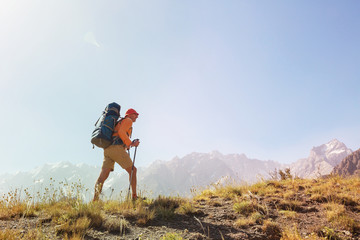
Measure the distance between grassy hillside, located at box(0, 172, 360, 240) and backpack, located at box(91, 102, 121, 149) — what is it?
121cm

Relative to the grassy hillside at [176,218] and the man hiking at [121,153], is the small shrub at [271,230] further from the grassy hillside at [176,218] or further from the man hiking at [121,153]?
the man hiking at [121,153]

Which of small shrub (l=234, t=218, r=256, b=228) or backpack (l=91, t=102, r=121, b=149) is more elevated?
backpack (l=91, t=102, r=121, b=149)

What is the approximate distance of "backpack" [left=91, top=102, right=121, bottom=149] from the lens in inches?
210

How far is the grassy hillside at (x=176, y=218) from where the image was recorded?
337 cm

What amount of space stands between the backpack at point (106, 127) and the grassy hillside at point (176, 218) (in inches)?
47.7

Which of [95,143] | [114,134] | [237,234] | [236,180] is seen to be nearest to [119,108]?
[114,134]

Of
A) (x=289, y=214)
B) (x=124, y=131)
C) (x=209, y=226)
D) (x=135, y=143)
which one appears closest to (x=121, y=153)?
(x=135, y=143)

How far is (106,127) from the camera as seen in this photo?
5445mm

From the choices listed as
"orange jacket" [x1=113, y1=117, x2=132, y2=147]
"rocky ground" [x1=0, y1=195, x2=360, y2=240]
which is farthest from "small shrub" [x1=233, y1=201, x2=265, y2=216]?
"orange jacket" [x1=113, y1=117, x2=132, y2=147]

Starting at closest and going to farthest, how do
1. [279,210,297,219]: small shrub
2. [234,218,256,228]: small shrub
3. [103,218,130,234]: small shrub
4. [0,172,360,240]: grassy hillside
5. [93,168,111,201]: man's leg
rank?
[0,172,360,240]: grassy hillside → [103,218,130,234]: small shrub → [234,218,256,228]: small shrub → [279,210,297,219]: small shrub → [93,168,111,201]: man's leg

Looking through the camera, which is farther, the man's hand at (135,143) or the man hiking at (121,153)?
the man's hand at (135,143)

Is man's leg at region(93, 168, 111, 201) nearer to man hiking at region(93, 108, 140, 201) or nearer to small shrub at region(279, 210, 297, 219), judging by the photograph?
man hiking at region(93, 108, 140, 201)

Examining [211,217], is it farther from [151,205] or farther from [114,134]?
[114,134]

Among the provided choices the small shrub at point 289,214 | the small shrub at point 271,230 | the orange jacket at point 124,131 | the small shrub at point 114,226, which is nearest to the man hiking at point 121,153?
the orange jacket at point 124,131
